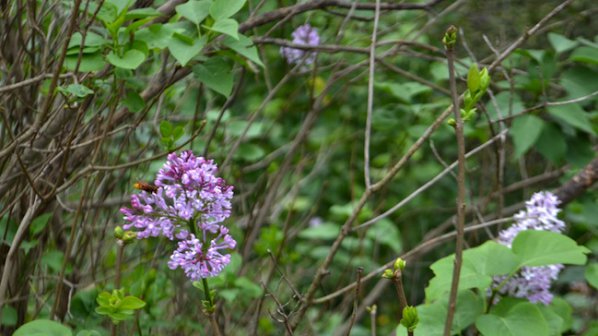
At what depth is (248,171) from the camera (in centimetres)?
355

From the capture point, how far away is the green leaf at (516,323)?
2045 mm

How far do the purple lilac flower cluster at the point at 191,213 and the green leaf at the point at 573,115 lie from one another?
1619mm

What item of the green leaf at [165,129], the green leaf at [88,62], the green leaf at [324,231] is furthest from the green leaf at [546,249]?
the green leaf at [324,231]

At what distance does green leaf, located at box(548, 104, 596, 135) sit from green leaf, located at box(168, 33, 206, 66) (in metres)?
1.38

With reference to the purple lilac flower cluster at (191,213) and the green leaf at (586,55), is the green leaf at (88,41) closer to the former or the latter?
the purple lilac flower cluster at (191,213)

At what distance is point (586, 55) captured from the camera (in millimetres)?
2844

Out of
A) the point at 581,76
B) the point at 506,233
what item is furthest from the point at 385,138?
the point at 506,233

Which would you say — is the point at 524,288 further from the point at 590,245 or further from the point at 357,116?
the point at 357,116

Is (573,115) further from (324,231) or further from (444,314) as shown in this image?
(324,231)

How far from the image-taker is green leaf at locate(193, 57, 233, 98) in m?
2.18

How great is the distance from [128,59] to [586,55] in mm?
1654

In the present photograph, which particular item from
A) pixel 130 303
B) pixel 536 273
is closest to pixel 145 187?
pixel 130 303

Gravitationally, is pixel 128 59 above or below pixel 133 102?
above

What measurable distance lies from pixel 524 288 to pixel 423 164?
2.65 m
